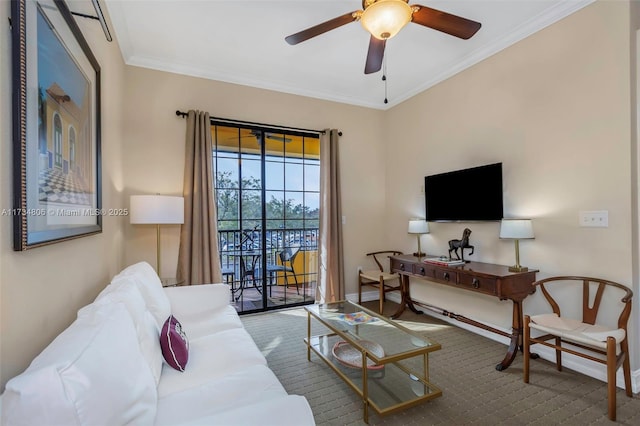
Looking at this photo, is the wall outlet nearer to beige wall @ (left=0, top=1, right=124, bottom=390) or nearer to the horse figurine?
the horse figurine

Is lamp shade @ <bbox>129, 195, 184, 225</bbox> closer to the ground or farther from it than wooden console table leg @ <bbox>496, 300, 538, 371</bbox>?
farther from it

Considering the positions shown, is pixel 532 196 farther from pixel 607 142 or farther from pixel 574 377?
pixel 574 377

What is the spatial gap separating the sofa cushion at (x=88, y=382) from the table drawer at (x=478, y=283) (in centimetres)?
251

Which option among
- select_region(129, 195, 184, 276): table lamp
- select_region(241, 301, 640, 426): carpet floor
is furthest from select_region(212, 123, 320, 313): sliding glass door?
select_region(241, 301, 640, 426): carpet floor

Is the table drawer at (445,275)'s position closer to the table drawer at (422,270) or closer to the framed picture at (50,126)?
the table drawer at (422,270)

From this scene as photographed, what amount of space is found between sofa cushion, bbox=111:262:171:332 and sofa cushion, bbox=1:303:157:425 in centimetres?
61

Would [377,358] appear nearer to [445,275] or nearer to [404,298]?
[445,275]

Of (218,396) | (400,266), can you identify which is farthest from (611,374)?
(218,396)

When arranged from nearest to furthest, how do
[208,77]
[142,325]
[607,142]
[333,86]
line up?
[142,325]
[607,142]
[208,77]
[333,86]

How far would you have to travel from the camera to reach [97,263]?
2074mm

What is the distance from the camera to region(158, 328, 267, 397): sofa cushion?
1479 millimetres

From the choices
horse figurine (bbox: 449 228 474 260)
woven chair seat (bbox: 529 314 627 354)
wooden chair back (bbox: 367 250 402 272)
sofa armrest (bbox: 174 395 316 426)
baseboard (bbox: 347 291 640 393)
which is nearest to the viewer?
sofa armrest (bbox: 174 395 316 426)

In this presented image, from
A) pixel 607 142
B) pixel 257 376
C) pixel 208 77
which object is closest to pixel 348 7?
pixel 208 77

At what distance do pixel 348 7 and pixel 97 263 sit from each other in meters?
2.71
